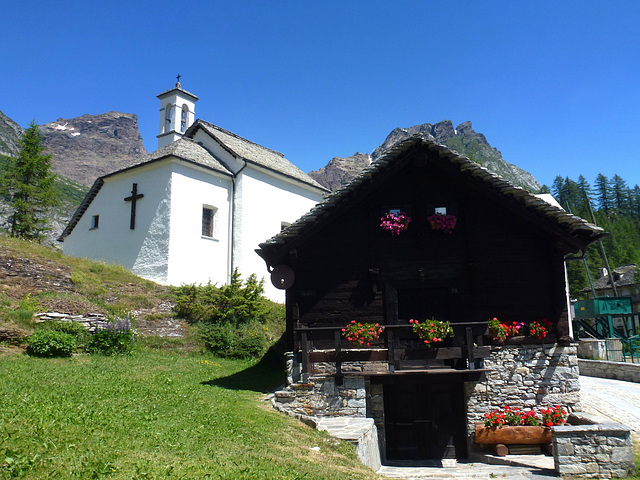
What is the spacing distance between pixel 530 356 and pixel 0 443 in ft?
34.0

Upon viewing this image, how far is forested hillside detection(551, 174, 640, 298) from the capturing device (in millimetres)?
69188

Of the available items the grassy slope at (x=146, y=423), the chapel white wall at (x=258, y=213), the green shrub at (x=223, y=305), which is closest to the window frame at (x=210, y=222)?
the chapel white wall at (x=258, y=213)

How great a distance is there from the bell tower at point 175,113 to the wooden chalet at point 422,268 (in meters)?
21.9

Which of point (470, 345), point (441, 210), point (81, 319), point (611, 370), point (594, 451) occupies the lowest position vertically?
point (594, 451)

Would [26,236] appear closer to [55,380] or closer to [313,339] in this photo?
[55,380]

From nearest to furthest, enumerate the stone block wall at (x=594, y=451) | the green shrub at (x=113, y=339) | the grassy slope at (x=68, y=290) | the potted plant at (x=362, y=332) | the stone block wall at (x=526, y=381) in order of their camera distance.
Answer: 1. the stone block wall at (x=594, y=451)
2. the stone block wall at (x=526, y=381)
3. the potted plant at (x=362, y=332)
4. the green shrub at (x=113, y=339)
5. the grassy slope at (x=68, y=290)

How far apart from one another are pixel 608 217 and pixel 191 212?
94.1m

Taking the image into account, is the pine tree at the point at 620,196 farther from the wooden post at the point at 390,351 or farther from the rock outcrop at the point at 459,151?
the wooden post at the point at 390,351

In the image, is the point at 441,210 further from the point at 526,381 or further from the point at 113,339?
the point at 113,339

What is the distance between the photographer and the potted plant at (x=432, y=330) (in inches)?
425

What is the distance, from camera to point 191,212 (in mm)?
24688

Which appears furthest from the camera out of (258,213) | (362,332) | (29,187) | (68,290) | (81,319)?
(29,187)

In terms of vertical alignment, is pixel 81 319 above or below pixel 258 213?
below

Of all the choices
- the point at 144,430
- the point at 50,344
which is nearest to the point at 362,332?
the point at 144,430
